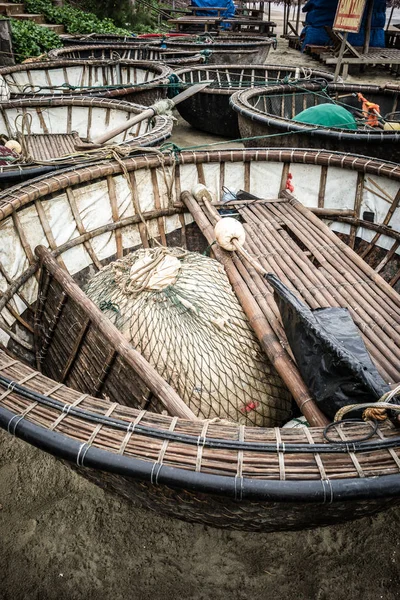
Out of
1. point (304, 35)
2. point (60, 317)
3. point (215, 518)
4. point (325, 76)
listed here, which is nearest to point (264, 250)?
point (60, 317)

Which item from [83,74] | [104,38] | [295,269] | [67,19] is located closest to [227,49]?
[104,38]

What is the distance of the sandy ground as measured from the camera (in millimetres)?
2238

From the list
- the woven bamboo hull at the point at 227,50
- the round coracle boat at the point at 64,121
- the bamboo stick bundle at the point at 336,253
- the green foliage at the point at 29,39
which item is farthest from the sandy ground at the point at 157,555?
the green foliage at the point at 29,39

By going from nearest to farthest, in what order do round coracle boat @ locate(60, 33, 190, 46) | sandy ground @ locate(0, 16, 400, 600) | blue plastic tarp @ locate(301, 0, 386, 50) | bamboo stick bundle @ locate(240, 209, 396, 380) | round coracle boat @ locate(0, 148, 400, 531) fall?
1. round coracle boat @ locate(0, 148, 400, 531)
2. sandy ground @ locate(0, 16, 400, 600)
3. bamboo stick bundle @ locate(240, 209, 396, 380)
4. round coracle boat @ locate(60, 33, 190, 46)
5. blue plastic tarp @ locate(301, 0, 386, 50)

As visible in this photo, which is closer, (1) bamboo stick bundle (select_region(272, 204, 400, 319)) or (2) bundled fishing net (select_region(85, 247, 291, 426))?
(2) bundled fishing net (select_region(85, 247, 291, 426))

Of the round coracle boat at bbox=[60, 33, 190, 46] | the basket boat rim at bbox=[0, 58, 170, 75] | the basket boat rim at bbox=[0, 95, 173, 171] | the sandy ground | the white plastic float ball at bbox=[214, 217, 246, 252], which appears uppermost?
the round coracle boat at bbox=[60, 33, 190, 46]

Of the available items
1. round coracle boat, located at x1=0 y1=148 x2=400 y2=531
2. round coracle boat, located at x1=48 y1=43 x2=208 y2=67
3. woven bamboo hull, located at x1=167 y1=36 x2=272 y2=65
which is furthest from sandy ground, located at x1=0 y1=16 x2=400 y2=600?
woven bamboo hull, located at x1=167 y1=36 x2=272 y2=65

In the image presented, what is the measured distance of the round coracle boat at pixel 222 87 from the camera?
7.83 m

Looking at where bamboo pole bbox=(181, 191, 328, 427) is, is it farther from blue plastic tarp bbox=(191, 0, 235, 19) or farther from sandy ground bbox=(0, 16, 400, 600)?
blue plastic tarp bbox=(191, 0, 235, 19)

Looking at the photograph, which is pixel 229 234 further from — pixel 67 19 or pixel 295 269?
pixel 67 19

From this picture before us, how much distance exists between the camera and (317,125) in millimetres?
4699

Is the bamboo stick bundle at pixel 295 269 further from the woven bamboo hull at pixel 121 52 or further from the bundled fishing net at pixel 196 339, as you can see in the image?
the woven bamboo hull at pixel 121 52

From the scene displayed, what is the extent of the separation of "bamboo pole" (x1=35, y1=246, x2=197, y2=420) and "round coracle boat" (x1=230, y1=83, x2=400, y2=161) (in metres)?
2.49

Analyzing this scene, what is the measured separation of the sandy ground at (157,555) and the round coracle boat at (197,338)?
0.62 metres
